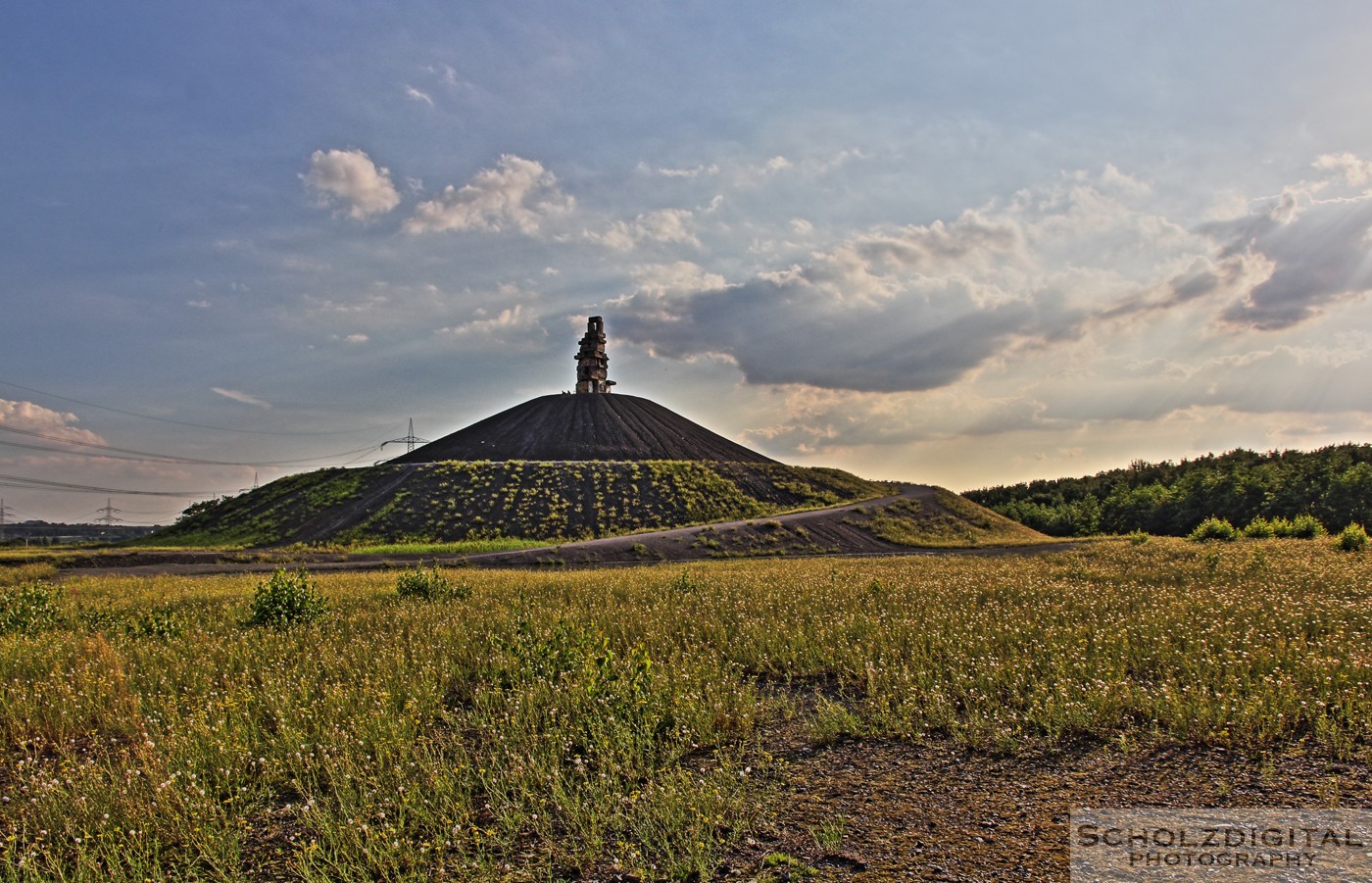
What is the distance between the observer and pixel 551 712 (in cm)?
640

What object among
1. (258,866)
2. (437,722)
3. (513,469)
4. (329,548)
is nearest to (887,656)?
(437,722)

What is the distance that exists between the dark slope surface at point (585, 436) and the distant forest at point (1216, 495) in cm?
4268

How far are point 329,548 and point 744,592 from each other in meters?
Result: 42.6

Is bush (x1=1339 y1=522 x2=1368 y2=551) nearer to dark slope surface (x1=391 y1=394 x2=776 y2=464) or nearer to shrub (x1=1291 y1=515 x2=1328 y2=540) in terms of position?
shrub (x1=1291 y1=515 x2=1328 y2=540)

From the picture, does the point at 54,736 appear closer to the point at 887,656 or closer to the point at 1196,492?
the point at 887,656

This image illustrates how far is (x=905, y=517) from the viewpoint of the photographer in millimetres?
65188

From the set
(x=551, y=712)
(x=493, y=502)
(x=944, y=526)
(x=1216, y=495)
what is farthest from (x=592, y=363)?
(x=551, y=712)

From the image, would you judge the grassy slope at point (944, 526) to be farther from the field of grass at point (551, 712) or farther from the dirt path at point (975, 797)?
the dirt path at point (975, 797)

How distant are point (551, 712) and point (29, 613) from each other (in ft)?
49.5

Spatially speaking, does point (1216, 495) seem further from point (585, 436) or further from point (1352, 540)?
point (585, 436)

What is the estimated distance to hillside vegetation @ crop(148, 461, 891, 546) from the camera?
60750 millimetres

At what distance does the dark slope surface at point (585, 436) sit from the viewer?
91.1 meters

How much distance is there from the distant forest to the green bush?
230ft

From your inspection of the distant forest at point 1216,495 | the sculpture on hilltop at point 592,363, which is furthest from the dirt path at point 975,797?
the sculpture on hilltop at point 592,363
